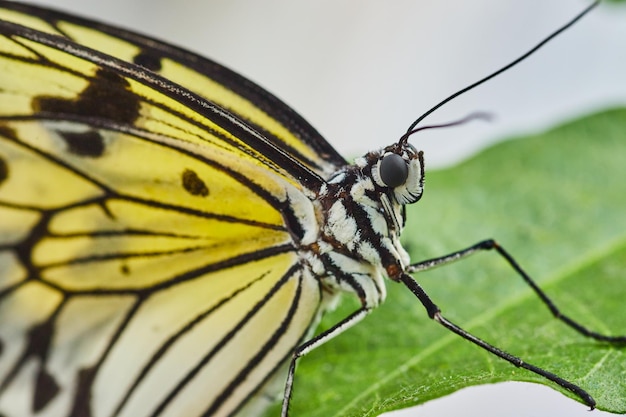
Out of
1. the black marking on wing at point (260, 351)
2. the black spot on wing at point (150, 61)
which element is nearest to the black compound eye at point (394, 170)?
the black marking on wing at point (260, 351)

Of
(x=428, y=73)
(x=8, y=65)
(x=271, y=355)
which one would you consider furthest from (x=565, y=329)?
(x=428, y=73)

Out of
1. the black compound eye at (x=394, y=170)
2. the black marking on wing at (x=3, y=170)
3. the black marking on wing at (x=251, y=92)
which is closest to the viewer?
the black marking on wing at (x=3, y=170)

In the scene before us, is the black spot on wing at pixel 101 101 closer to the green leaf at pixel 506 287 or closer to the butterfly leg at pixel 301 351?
the butterfly leg at pixel 301 351

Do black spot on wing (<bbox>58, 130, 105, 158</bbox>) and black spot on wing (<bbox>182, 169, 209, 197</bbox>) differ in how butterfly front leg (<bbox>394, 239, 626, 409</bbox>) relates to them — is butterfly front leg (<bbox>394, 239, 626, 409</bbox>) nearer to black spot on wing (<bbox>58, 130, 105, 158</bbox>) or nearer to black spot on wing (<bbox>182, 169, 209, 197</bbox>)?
black spot on wing (<bbox>182, 169, 209, 197</bbox>)

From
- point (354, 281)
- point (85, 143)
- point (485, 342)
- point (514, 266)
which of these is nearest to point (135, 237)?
point (85, 143)

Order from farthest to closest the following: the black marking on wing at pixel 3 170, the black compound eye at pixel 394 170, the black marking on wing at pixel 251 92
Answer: the black marking on wing at pixel 251 92 < the black compound eye at pixel 394 170 < the black marking on wing at pixel 3 170

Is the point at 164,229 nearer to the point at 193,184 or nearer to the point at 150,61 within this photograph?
the point at 193,184

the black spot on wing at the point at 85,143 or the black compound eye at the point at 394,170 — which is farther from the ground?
the black spot on wing at the point at 85,143
